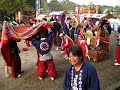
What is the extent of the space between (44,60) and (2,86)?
1479 millimetres

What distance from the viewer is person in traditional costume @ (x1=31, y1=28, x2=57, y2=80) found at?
7246mm

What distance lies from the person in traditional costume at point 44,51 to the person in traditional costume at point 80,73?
375 centimetres

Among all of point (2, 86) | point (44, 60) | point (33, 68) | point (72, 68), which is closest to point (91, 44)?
point (33, 68)

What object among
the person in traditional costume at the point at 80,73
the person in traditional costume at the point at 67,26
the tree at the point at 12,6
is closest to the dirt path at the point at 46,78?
the person in traditional costume at the point at 67,26

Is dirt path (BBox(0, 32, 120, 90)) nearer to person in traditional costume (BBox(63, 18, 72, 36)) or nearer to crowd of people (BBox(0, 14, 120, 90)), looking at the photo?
A: crowd of people (BBox(0, 14, 120, 90))

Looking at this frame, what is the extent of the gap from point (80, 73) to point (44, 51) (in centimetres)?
391

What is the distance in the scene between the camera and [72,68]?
11.6 ft

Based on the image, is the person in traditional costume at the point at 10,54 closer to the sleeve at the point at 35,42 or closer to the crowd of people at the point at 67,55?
the crowd of people at the point at 67,55

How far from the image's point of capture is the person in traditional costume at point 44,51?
725 cm

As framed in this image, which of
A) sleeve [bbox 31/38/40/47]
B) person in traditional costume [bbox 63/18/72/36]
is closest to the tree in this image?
person in traditional costume [bbox 63/18/72/36]

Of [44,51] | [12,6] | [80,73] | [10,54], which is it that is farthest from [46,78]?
[12,6]

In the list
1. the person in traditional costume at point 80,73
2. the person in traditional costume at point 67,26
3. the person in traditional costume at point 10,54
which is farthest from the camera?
the person in traditional costume at point 67,26

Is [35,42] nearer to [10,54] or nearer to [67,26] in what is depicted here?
[10,54]

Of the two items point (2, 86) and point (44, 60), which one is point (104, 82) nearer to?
point (44, 60)
